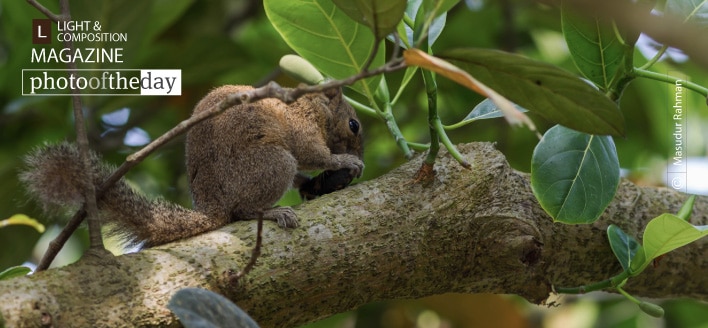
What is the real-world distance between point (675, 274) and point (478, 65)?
117cm

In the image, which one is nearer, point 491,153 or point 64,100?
point 491,153

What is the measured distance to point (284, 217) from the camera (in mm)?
1765

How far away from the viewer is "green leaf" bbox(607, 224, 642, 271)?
1.89 metres

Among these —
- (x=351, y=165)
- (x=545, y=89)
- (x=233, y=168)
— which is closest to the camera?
(x=545, y=89)

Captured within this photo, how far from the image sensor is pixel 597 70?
1.81m

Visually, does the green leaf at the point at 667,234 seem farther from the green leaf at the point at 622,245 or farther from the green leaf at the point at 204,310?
the green leaf at the point at 204,310

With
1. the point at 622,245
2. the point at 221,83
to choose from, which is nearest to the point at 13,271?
the point at 622,245

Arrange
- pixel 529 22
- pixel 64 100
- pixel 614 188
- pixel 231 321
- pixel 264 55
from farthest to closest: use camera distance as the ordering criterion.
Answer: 1. pixel 529 22
2. pixel 264 55
3. pixel 64 100
4. pixel 614 188
5. pixel 231 321

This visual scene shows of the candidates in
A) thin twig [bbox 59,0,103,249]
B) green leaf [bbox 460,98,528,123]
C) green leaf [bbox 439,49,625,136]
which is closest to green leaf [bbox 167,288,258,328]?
thin twig [bbox 59,0,103,249]

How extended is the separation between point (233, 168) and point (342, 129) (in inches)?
30.5

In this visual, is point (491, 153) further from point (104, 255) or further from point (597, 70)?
point (104, 255)

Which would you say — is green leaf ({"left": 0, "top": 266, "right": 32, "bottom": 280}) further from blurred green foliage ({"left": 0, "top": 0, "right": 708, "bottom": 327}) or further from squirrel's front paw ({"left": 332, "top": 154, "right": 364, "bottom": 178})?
squirrel's front paw ({"left": 332, "top": 154, "right": 364, "bottom": 178})

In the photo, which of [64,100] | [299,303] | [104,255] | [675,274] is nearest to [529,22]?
[675,274]

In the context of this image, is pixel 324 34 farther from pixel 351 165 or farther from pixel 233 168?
pixel 351 165
